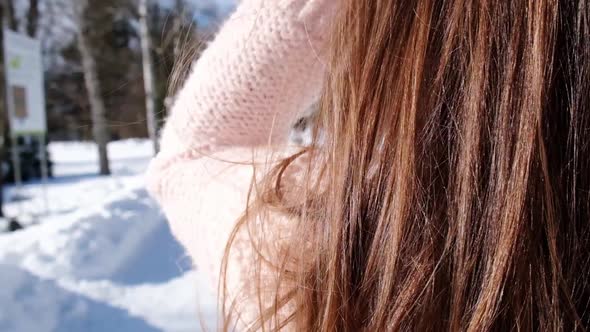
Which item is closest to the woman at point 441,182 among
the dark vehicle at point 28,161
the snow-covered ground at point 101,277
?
the snow-covered ground at point 101,277

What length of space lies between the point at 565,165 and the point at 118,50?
16318 mm

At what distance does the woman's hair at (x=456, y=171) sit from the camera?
50 centimetres

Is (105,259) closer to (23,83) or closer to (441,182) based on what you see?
(441,182)

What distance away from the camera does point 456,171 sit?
1.71 feet

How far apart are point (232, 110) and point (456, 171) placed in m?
0.35

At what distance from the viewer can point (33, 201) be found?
8203 mm

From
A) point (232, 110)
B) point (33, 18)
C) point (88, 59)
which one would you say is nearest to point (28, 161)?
point (88, 59)

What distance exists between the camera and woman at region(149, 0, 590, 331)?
1.63ft

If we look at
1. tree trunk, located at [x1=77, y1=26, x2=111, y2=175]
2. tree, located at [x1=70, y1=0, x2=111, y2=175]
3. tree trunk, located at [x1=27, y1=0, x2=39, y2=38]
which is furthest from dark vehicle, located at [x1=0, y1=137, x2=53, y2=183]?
tree trunk, located at [x1=27, y1=0, x2=39, y2=38]

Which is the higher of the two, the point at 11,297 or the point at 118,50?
the point at 118,50

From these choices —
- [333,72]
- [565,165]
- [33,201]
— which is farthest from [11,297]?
[33,201]

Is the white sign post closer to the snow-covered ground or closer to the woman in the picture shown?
the snow-covered ground

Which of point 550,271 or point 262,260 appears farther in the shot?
point 262,260

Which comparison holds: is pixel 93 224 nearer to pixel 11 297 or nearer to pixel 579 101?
pixel 11 297
